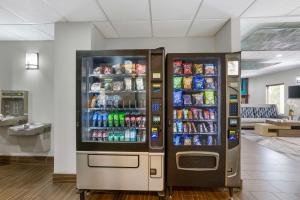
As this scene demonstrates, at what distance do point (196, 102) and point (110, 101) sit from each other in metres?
1.18

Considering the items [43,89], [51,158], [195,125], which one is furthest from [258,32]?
[51,158]

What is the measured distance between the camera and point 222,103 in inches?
97.1

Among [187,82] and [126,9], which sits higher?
[126,9]

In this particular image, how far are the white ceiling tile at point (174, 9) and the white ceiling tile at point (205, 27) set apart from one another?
11.2 inches

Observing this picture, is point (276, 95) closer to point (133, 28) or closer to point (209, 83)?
point (209, 83)

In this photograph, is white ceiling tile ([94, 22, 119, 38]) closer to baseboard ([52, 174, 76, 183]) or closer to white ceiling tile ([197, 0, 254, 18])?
white ceiling tile ([197, 0, 254, 18])

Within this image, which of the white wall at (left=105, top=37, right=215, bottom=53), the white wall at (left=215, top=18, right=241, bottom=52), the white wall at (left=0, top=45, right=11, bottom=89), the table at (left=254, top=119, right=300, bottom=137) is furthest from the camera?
the table at (left=254, top=119, right=300, bottom=137)

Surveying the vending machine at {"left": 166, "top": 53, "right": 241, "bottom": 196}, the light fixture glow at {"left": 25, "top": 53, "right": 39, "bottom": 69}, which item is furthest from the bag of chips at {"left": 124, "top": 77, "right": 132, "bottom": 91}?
the light fixture glow at {"left": 25, "top": 53, "right": 39, "bottom": 69}

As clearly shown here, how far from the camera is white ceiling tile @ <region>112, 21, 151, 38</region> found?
299 cm

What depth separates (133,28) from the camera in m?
3.17

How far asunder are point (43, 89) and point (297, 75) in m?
9.36

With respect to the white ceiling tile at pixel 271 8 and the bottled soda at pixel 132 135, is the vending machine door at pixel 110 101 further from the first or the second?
the white ceiling tile at pixel 271 8

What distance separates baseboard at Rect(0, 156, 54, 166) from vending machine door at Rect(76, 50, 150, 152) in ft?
5.64

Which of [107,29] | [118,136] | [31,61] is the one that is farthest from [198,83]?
[31,61]
